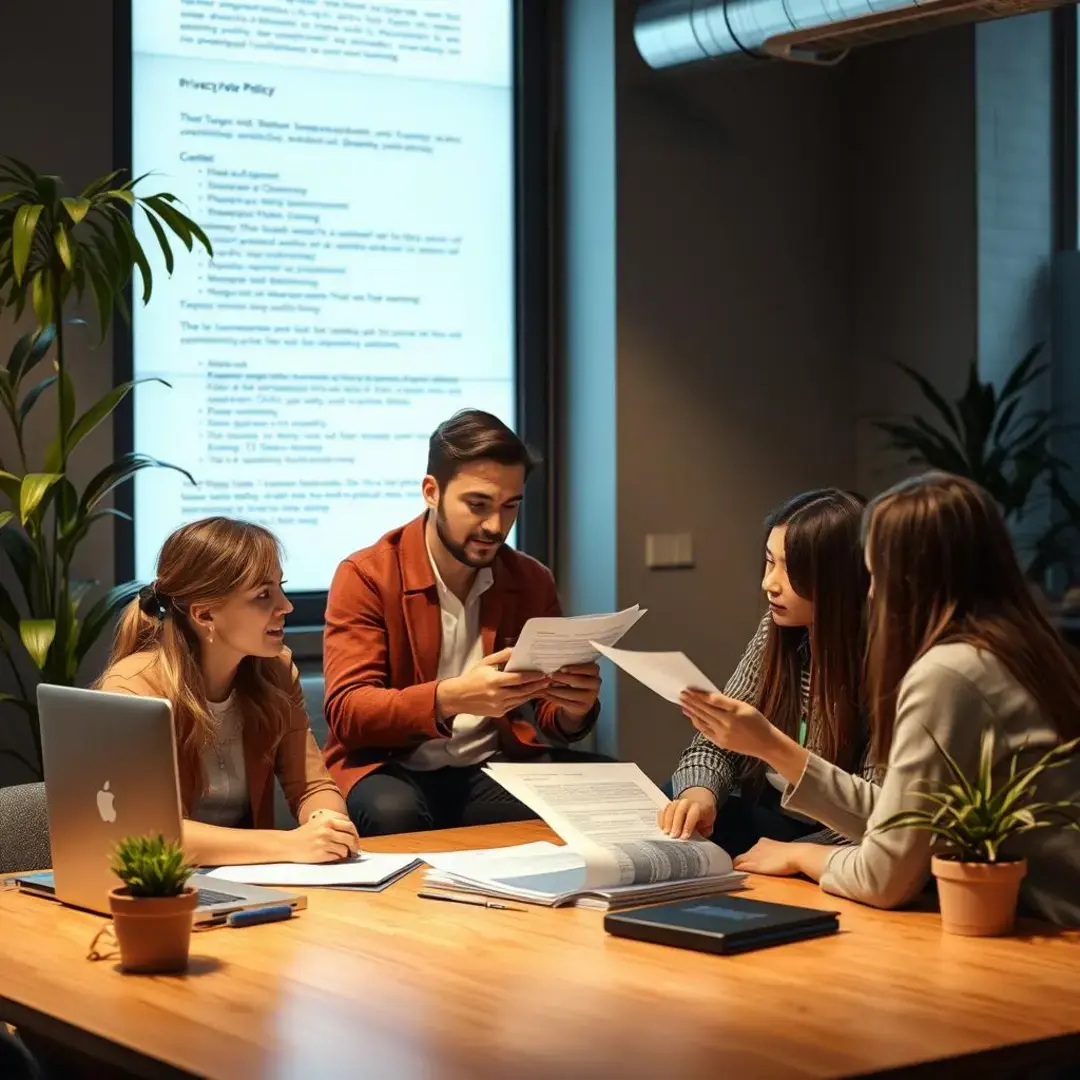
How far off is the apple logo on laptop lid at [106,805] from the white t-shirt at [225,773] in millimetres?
656

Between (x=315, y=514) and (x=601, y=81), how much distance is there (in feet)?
5.20

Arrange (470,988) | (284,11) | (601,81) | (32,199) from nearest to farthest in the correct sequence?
(470,988) → (32,199) → (284,11) → (601,81)

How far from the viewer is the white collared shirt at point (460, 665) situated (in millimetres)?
3605

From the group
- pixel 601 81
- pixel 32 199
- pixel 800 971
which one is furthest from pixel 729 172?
pixel 800 971

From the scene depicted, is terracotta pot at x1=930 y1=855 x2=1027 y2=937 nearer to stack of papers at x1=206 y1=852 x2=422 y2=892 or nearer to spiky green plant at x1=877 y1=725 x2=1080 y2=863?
spiky green plant at x1=877 y1=725 x2=1080 y2=863

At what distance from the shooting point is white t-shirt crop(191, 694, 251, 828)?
9.39 feet

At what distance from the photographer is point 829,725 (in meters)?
2.79

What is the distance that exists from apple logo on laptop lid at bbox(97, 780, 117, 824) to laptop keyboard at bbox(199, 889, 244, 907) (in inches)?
6.4

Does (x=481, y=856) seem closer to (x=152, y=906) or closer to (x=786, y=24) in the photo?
(x=152, y=906)

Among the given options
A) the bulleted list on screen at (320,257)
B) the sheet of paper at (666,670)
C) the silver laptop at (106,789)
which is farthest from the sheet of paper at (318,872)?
the bulleted list on screen at (320,257)

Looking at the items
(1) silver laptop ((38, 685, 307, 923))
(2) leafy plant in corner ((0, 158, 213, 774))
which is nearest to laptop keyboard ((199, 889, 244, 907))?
(1) silver laptop ((38, 685, 307, 923))

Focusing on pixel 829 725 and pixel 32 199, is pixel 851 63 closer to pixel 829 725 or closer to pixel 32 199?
pixel 32 199

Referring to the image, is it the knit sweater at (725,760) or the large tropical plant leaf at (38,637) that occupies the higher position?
the large tropical plant leaf at (38,637)

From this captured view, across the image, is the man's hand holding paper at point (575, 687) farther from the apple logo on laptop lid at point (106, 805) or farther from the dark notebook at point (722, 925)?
the apple logo on laptop lid at point (106, 805)
